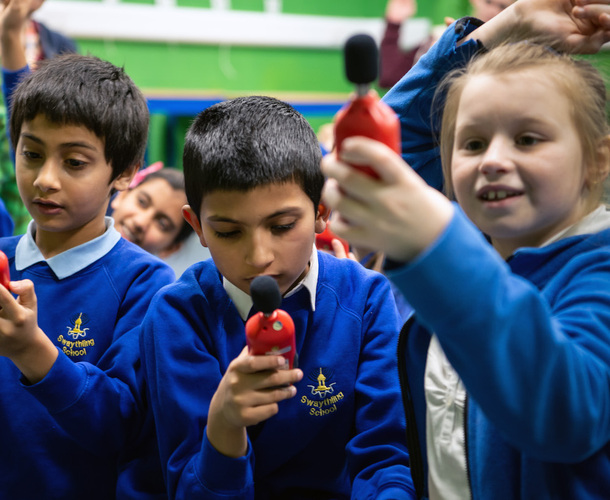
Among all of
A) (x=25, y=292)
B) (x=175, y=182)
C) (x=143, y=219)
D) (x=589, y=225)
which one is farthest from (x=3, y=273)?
(x=175, y=182)

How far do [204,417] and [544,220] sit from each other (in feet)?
1.69

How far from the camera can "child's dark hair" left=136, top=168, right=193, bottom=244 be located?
7.73 feet

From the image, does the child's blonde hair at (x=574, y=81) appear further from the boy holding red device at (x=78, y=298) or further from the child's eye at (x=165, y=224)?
the child's eye at (x=165, y=224)

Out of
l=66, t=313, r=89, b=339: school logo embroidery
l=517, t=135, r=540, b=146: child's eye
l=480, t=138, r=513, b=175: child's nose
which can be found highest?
l=517, t=135, r=540, b=146: child's eye

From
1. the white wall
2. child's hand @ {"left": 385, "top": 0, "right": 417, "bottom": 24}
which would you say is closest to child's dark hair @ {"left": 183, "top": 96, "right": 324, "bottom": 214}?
the white wall

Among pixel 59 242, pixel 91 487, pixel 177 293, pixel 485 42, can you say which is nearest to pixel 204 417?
pixel 177 293

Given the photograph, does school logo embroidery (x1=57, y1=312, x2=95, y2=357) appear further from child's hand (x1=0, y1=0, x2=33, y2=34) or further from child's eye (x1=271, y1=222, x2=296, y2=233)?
child's hand (x1=0, y1=0, x2=33, y2=34)

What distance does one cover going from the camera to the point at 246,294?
976 millimetres

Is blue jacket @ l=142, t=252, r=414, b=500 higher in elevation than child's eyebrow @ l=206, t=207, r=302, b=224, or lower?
lower

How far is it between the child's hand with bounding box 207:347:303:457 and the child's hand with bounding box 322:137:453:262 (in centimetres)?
27

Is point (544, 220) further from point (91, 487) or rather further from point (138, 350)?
point (91, 487)

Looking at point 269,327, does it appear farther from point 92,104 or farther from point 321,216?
point 92,104

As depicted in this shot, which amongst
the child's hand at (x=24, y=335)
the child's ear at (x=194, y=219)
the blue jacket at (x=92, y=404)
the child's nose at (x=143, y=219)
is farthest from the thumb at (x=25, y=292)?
the child's nose at (x=143, y=219)

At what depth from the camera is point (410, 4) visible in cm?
518
